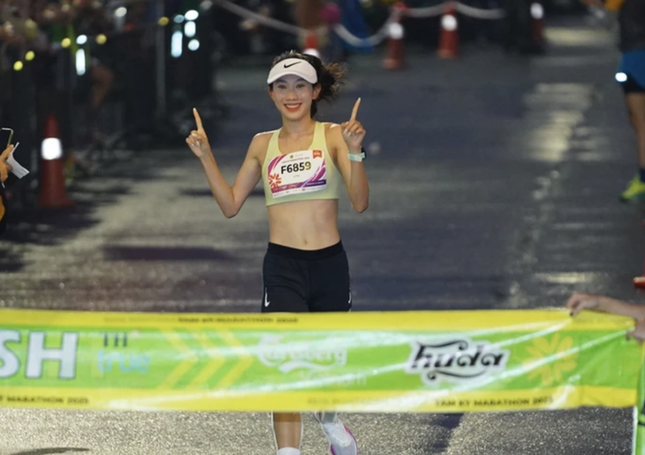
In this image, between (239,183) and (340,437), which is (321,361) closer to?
(340,437)

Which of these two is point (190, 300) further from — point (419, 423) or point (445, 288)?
point (419, 423)

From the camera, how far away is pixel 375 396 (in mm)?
5461

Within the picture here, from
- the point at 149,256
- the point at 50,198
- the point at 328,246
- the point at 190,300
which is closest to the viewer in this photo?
the point at 328,246

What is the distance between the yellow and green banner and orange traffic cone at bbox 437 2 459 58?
2492cm

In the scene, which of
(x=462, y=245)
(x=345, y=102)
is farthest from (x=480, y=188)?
(x=345, y=102)

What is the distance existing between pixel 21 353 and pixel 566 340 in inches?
71.8

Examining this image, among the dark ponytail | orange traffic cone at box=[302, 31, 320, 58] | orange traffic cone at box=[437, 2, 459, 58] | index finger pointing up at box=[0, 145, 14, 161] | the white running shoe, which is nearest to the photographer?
index finger pointing up at box=[0, 145, 14, 161]

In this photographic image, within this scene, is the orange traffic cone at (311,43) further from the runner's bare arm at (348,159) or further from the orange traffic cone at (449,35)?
the runner's bare arm at (348,159)

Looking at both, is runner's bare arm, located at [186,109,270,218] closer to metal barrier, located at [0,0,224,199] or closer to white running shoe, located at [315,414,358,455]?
white running shoe, located at [315,414,358,455]

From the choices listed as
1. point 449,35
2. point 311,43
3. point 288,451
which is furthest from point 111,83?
point 449,35

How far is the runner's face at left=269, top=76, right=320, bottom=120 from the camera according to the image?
6.56 metres

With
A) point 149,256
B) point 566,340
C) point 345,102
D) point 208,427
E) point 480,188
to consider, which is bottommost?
point 345,102

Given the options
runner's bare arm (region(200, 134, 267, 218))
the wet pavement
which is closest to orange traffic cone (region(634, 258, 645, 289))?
the wet pavement

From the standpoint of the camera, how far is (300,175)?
21.5 feet
